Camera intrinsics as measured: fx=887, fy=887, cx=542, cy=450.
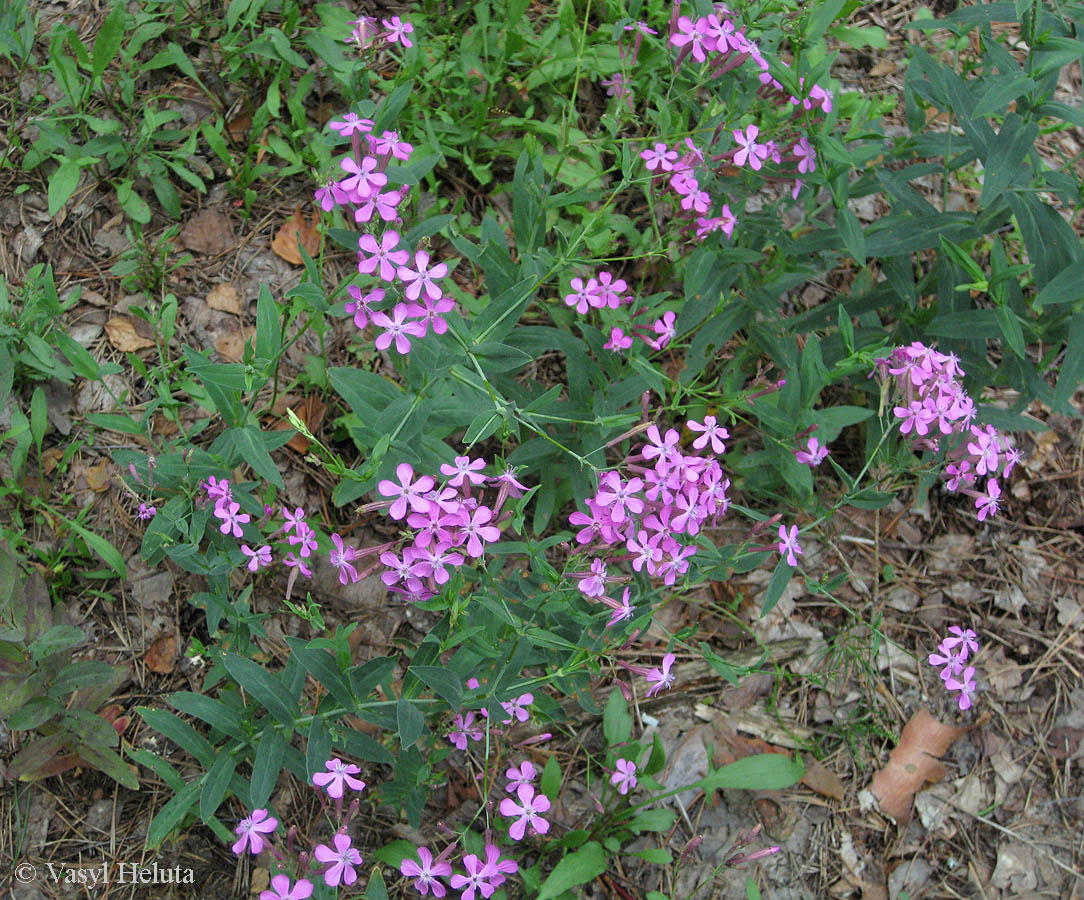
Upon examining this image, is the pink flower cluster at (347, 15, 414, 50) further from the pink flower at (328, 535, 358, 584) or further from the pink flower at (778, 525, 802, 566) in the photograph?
the pink flower at (778, 525, 802, 566)

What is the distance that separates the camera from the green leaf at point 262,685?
2568 millimetres

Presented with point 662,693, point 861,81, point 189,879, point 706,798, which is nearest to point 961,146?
point 861,81

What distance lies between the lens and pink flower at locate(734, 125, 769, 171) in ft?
10.4

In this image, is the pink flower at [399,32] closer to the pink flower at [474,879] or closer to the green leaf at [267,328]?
the green leaf at [267,328]

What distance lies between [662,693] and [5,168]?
3.53m

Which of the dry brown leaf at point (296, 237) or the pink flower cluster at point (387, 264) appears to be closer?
the pink flower cluster at point (387, 264)

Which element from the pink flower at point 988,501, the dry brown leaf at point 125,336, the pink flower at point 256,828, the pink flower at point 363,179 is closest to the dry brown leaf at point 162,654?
the pink flower at point 256,828

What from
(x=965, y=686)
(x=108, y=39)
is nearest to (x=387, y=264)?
(x=108, y=39)

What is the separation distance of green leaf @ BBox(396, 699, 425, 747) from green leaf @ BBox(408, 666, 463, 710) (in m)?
0.08

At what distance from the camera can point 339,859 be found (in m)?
2.63

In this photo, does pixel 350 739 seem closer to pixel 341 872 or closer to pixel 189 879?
pixel 341 872

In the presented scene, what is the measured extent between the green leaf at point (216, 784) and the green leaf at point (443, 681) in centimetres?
65

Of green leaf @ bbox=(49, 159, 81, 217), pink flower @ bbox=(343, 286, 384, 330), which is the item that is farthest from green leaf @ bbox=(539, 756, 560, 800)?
green leaf @ bbox=(49, 159, 81, 217)

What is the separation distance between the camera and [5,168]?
3764 mm
